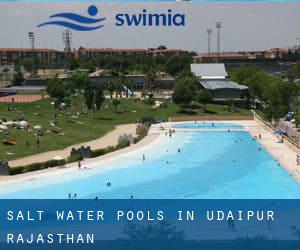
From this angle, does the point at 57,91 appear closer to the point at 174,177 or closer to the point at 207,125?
the point at 207,125

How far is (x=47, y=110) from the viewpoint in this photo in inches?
1864

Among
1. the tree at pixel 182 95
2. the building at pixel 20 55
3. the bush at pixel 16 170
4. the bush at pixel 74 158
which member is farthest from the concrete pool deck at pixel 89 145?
the building at pixel 20 55

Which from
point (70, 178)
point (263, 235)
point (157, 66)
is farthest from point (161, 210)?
point (157, 66)

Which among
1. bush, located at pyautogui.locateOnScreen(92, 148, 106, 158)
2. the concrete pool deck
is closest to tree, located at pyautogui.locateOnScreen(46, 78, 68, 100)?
the concrete pool deck

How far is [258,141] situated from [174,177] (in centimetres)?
1164

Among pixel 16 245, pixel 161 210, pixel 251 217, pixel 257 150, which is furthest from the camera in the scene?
pixel 257 150

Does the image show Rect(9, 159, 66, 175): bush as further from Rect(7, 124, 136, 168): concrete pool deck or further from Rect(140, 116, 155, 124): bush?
Rect(140, 116, 155, 124): bush

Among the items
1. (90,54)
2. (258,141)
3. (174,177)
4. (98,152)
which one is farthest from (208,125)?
(90,54)

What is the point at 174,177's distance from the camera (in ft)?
83.8

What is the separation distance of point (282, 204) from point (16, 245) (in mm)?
10695

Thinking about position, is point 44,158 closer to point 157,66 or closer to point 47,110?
point 47,110

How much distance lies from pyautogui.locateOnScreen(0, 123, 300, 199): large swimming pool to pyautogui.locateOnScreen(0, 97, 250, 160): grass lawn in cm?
471

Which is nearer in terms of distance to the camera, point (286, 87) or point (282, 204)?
point (282, 204)

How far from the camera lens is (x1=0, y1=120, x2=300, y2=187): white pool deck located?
24.7 meters
